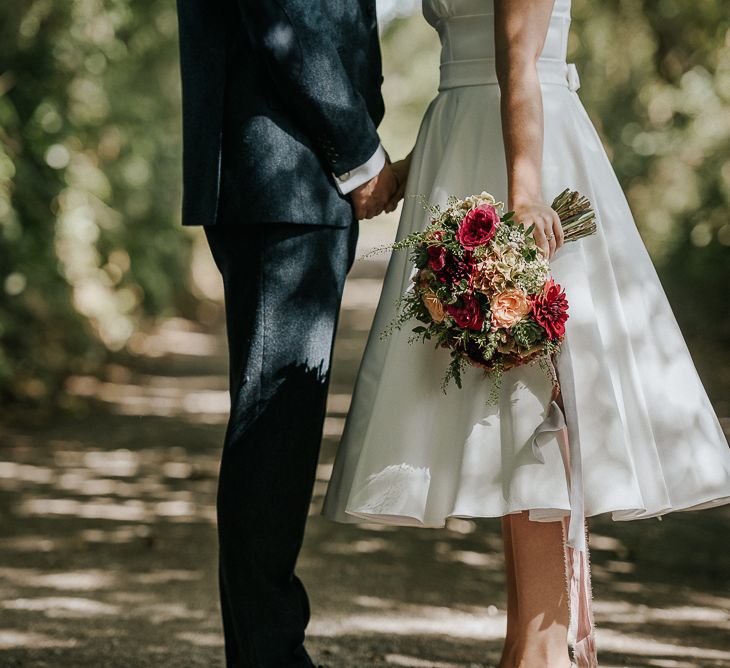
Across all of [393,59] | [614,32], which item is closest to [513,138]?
[614,32]

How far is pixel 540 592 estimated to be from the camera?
2.93 meters

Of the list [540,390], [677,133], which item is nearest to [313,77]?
[540,390]

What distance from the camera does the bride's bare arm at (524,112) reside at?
8.98 feet

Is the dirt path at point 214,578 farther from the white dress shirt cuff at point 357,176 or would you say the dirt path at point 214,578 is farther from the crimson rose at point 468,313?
the white dress shirt cuff at point 357,176

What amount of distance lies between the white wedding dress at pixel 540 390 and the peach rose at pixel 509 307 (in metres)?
0.21

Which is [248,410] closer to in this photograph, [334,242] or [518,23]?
[334,242]

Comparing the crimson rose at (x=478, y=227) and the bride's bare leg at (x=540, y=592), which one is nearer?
the crimson rose at (x=478, y=227)

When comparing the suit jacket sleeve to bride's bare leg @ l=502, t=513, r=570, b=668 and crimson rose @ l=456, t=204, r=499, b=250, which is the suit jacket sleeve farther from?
bride's bare leg @ l=502, t=513, r=570, b=668

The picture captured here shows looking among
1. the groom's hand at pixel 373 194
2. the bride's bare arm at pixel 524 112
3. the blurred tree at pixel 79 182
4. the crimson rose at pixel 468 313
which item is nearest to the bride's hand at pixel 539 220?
the bride's bare arm at pixel 524 112

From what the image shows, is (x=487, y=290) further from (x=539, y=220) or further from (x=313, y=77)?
(x=313, y=77)

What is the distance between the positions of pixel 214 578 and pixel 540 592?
2291mm

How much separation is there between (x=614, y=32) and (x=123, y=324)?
18.2 feet

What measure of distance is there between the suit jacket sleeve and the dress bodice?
0.31 meters

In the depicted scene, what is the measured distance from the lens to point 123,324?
11359mm
